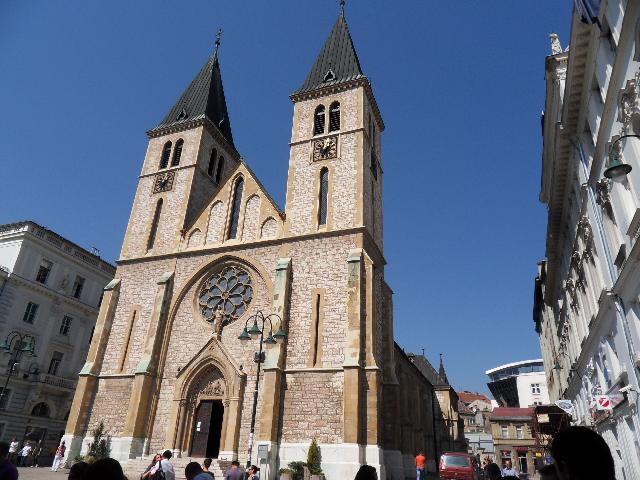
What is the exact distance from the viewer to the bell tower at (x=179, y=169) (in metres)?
29.2

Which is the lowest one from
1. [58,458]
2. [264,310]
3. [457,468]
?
[58,458]

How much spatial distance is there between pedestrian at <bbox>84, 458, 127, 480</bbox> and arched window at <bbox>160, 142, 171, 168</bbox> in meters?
31.3

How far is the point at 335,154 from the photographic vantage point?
27453 millimetres

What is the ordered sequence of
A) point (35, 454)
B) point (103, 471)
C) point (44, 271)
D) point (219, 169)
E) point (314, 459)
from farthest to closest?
point (44, 271), point (219, 169), point (35, 454), point (314, 459), point (103, 471)

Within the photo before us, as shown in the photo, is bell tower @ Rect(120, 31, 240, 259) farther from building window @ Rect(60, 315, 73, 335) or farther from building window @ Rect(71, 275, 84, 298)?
building window @ Rect(60, 315, 73, 335)

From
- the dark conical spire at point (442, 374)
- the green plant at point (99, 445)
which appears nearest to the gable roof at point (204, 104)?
the green plant at point (99, 445)

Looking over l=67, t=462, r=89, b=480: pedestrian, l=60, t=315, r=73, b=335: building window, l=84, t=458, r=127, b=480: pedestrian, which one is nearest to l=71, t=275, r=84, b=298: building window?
l=60, t=315, r=73, b=335: building window

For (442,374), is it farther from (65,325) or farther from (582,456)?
(582,456)

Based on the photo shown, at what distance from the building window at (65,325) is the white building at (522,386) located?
69128mm

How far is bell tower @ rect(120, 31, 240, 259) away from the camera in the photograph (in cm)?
2917

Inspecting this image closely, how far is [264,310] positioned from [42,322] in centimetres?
2055

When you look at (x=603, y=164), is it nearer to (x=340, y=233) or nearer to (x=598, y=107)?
(x=598, y=107)

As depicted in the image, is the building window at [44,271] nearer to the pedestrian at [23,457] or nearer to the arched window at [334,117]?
the pedestrian at [23,457]

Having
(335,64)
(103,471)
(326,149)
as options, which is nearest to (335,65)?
(335,64)
